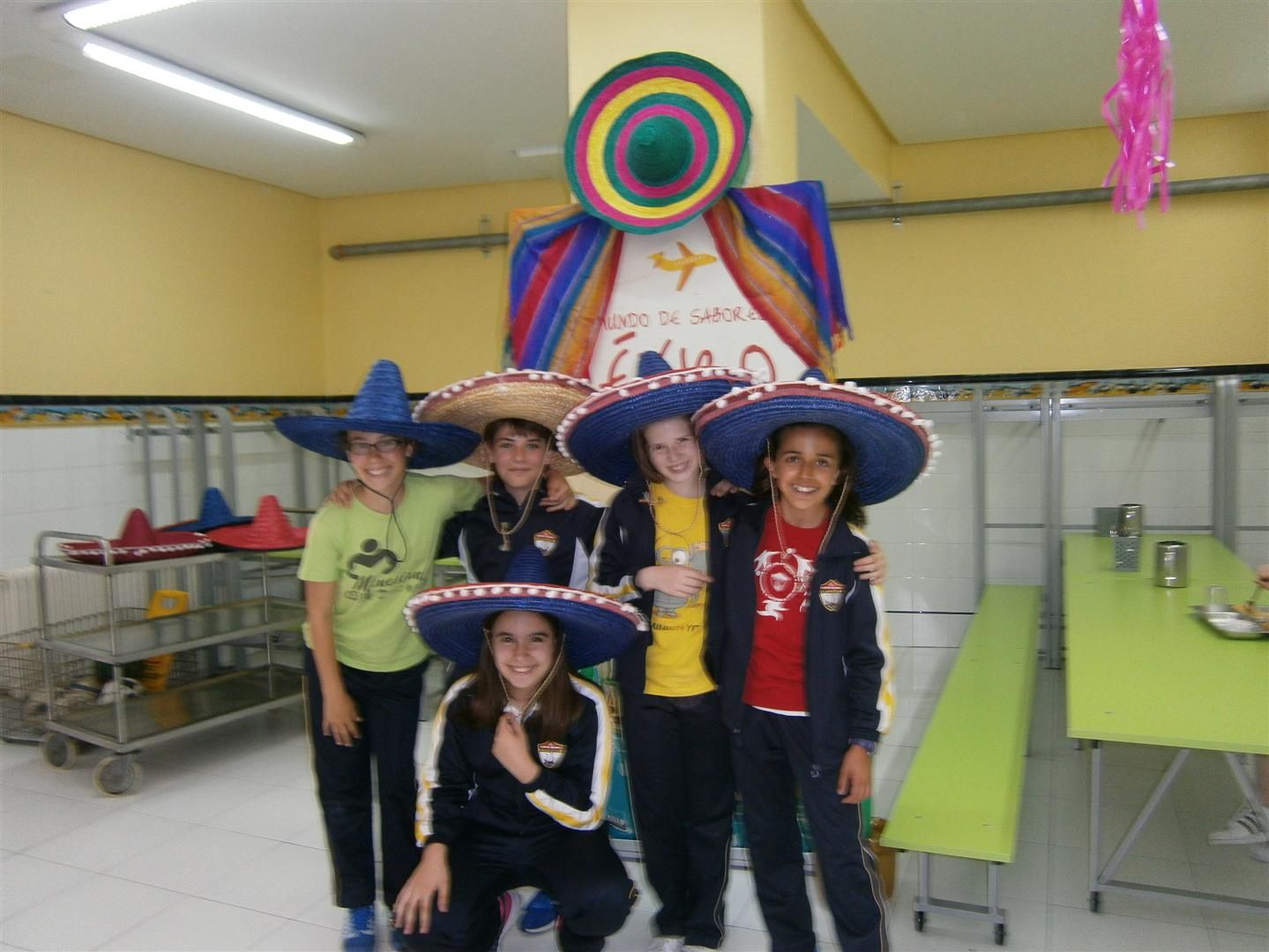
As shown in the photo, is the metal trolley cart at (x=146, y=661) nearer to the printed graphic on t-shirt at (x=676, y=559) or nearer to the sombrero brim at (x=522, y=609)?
the sombrero brim at (x=522, y=609)

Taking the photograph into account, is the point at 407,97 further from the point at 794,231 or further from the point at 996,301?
the point at 996,301

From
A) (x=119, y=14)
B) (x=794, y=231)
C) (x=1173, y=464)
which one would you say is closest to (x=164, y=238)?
(x=119, y=14)

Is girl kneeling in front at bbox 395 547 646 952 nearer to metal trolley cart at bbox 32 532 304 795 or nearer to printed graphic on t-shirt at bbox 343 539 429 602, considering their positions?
printed graphic on t-shirt at bbox 343 539 429 602

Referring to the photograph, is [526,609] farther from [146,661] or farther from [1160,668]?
[146,661]

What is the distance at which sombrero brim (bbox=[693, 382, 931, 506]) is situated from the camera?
193 centimetres

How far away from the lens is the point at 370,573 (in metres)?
2.41

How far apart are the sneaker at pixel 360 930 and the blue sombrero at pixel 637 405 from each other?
1.23 meters

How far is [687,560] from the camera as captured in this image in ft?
7.39

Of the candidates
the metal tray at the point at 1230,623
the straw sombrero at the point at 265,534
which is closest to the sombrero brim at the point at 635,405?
the metal tray at the point at 1230,623

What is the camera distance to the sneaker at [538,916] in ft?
8.50

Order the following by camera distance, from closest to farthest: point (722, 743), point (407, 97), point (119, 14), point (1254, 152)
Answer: point (722, 743) → point (119, 14) → point (407, 97) → point (1254, 152)

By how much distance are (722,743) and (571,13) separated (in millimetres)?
2168

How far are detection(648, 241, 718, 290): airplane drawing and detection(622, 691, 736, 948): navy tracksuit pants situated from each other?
120 cm

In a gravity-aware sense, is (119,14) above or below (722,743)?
above
